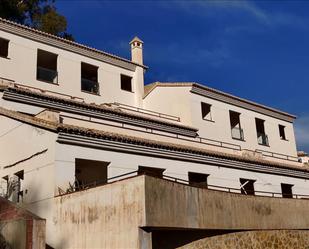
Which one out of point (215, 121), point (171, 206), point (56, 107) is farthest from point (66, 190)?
point (215, 121)

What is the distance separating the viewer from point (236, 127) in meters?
29.7

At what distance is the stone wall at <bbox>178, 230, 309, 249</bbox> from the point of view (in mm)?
13859

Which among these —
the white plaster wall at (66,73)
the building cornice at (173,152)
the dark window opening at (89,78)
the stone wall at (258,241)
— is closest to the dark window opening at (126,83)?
the white plaster wall at (66,73)

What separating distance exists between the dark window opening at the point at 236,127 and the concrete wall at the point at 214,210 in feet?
35.7

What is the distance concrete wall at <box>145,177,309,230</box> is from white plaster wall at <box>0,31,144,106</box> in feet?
40.7

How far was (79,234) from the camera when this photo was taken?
1345 cm

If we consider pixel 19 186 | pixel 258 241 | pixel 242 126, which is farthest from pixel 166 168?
pixel 242 126

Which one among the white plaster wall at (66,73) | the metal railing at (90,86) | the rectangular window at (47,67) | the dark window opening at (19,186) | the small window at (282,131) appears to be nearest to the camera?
the dark window opening at (19,186)

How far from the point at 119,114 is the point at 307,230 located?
9.96 meters

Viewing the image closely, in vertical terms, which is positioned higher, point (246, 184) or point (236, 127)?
point (236, 127)

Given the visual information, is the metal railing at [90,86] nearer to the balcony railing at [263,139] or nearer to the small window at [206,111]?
the small window at [206,111]

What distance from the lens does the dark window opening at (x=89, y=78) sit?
85.0 ft

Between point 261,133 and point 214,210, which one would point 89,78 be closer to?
point 261,133

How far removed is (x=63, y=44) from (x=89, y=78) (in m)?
2.82
